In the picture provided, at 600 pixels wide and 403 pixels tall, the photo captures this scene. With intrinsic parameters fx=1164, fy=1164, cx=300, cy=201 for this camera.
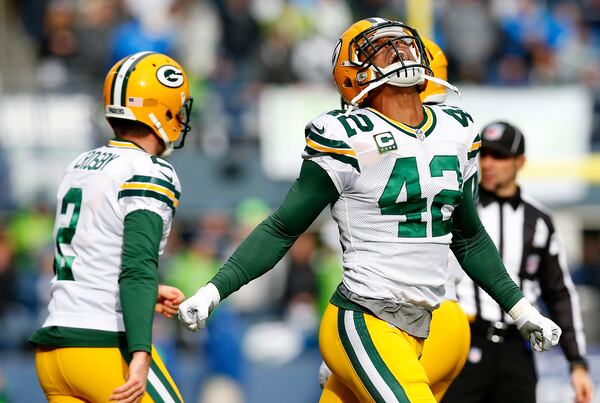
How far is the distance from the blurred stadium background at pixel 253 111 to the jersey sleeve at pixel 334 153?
6657mm

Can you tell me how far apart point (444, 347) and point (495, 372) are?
96cm

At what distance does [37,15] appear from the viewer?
15.2m

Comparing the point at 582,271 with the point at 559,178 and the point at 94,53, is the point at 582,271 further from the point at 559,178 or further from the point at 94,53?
the point at 94,53

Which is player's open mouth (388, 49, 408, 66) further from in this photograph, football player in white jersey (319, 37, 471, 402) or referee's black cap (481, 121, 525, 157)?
referee's black cap (481, 121, 525, 157)

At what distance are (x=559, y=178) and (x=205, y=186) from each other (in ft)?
14.0

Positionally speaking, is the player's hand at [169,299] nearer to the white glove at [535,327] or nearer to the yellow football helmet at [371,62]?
the yellow football helmet at [371,62]

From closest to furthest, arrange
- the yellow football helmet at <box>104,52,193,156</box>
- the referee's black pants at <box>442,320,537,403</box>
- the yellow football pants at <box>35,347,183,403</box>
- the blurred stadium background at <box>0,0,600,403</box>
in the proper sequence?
the yellow football pants at <box>35,347,183,403</box> < the yellow football helmet at <box>104,52,193,156</box> < the referee's black pants at <box>442,320,537,403</box> < the blurred stadium background at <box>0,0,600,403</box>

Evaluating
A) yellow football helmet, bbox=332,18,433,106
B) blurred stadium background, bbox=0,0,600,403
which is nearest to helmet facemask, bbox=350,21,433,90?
yellow football helmet, bbox=332,18,433,106

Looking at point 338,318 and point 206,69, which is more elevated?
point 338,318

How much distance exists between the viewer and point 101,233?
4.41 m

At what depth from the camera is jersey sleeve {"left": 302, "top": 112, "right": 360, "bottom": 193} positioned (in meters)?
4.10

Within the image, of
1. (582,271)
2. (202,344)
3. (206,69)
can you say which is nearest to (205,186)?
(206,69)

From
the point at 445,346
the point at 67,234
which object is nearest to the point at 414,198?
the point at 445,346

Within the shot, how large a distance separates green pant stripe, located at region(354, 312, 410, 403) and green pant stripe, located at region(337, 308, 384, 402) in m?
0.05
